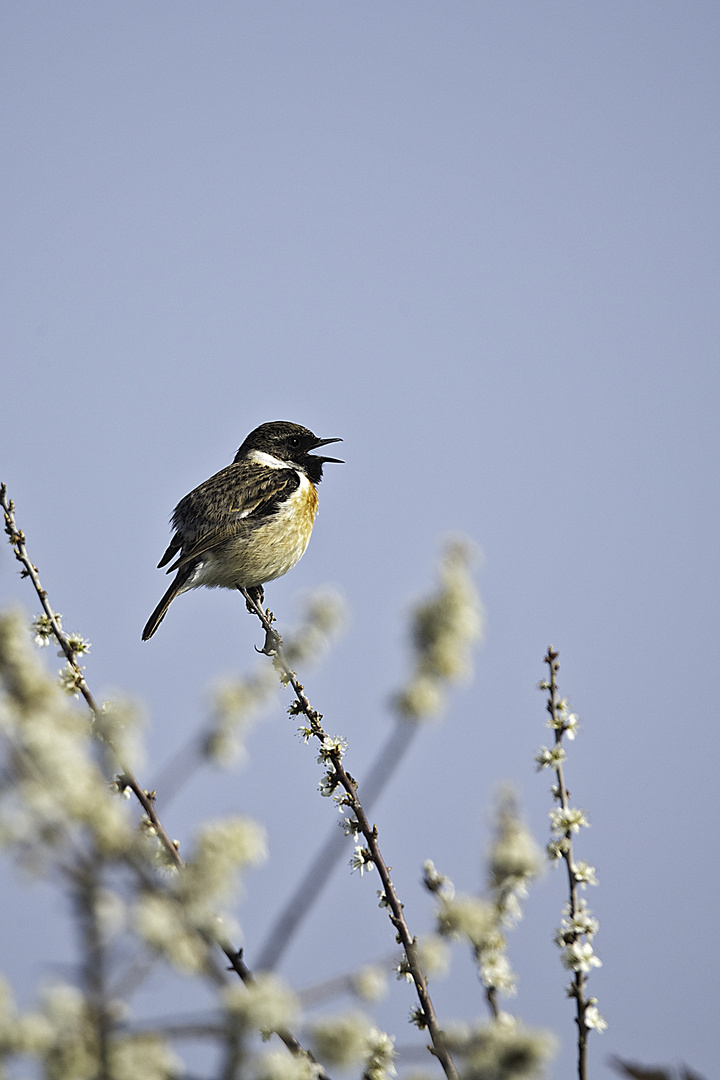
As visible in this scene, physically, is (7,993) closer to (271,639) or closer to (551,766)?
(551,766)

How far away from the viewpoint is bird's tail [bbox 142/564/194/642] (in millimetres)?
6723

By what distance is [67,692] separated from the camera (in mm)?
3189

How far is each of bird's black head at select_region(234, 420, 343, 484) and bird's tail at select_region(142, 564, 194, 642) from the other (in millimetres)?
1768

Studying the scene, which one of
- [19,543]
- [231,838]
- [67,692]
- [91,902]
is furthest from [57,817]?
[19,543]

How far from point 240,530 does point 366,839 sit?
426cm

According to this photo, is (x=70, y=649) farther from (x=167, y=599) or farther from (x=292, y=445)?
(x=292, y=445)

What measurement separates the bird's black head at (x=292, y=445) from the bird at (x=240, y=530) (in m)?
0.34

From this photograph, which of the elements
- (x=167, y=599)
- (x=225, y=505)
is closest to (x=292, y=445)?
(x=225, y=505)

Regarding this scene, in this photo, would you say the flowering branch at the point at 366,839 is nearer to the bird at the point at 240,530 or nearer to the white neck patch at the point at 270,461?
the bird at the point at 240,530

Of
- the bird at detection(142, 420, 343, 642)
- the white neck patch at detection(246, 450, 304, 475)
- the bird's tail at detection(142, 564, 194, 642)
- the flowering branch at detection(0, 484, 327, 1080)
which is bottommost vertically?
the flowering branch at detection(0, 484, 327, 1080)

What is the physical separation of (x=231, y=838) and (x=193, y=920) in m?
0.18

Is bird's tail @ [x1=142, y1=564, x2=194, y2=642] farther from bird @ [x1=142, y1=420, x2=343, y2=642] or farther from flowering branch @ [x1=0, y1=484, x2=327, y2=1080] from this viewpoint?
flowering branch @ [x1=0, y1=484, x2=327, y2=1080]

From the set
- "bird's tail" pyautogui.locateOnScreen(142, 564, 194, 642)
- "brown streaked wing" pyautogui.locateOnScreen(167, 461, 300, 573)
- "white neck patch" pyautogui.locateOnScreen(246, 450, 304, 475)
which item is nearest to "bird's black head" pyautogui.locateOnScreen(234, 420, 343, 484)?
"white neck patch" pyautogui.locateOnScreen(246, 450, 304, 475)

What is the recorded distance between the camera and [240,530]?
7242mm
